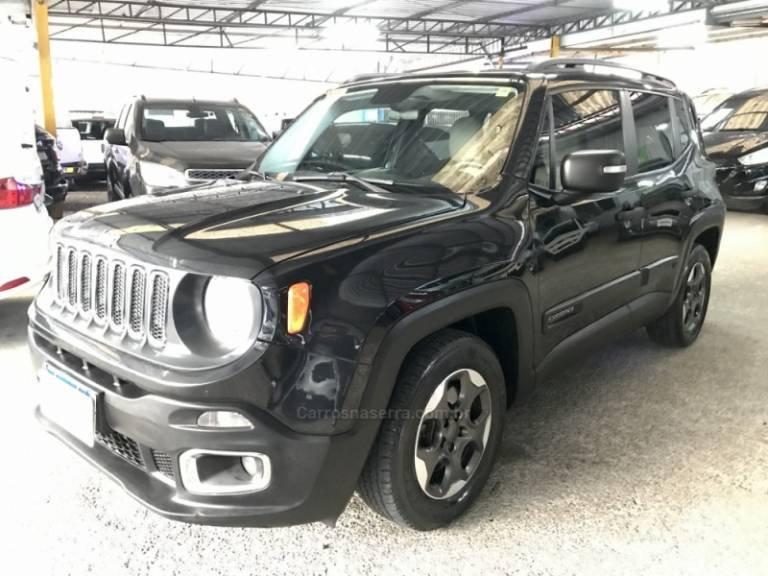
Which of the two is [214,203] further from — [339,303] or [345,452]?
[345,452]

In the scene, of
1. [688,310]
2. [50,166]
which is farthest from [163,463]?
[50,166]

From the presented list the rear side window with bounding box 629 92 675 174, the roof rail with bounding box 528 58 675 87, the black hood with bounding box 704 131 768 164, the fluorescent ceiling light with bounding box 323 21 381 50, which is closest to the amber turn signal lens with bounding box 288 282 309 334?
the roof rail with bounding box 528 58 675 87

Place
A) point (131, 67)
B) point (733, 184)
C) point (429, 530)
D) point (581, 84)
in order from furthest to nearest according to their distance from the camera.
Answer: point (131, 67) → point (733, 184) → point (581, 84) → point (429, 530)

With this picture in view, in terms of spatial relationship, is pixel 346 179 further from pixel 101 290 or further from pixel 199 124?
pixel 199 124

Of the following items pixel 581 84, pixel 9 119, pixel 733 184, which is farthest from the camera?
pixel 733 184

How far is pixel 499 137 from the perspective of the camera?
272cm

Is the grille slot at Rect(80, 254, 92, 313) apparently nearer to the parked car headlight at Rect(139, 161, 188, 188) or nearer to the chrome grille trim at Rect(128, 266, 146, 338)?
the chrome grille trim at Rect(128, 266, 146, 338)

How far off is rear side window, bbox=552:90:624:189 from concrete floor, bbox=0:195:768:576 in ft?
4.06

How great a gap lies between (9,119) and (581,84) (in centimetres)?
330

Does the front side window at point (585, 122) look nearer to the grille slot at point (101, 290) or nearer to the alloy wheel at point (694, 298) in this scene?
the alloy wheel at point (694, 298)

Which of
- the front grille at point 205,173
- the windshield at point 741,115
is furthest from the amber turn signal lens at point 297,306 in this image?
the windshield at point 741,115

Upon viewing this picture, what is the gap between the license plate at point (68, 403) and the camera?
83.9 inches

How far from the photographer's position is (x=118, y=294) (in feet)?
7.07

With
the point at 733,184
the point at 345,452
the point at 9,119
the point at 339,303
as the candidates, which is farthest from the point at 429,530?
the point at 733,184
